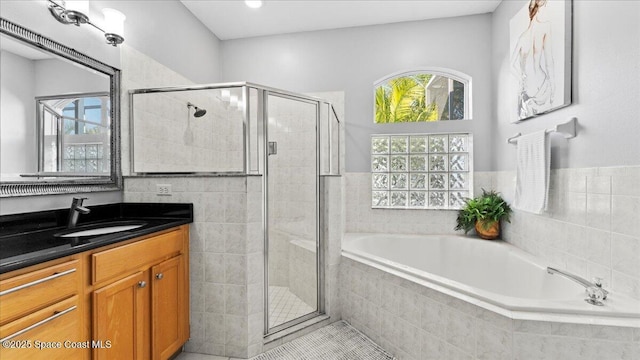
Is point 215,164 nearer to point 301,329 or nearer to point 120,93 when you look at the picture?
point 120,93

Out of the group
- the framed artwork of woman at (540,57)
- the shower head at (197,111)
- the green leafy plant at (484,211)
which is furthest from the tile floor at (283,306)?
the framed artwork of woman at (540,57)

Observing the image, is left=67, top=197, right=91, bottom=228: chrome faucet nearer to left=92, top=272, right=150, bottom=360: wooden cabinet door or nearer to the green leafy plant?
left=92, top=272, right=150, bottom=360: wooden cabinet door

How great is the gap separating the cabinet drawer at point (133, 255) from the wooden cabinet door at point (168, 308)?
Answer: 0.07m

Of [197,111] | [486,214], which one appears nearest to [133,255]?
[197,111]

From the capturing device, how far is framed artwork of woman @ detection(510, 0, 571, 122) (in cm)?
180

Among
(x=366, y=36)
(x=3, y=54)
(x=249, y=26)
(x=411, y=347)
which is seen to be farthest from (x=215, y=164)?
(x=366, y=36)

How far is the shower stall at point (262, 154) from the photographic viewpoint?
1903mm

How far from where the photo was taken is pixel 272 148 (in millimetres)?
2008

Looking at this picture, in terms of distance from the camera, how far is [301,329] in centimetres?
214

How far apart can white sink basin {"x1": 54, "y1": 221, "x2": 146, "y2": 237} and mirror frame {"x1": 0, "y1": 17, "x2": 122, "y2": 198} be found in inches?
9.0

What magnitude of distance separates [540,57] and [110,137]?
294cm

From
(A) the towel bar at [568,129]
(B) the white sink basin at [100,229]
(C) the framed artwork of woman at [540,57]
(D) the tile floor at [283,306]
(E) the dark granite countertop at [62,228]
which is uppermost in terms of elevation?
(C) the framed artwork of woman at [540,57]

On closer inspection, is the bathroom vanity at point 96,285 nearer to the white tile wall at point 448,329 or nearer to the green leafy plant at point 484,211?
the white tile wall at point 448,329

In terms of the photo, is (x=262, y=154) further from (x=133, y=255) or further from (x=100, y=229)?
(x=100, y=229)
